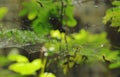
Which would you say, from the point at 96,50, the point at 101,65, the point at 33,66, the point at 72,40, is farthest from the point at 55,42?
the point at 101,65

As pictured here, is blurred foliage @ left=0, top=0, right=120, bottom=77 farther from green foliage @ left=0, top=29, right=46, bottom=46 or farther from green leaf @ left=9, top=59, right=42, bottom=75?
green leaf @ left=9, top=59, right=42, bottom=75

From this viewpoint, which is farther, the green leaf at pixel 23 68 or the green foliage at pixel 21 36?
the green foliage at pixel 21 36

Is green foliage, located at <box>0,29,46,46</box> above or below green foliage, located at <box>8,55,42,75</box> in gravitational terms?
below

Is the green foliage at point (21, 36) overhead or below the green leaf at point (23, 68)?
below

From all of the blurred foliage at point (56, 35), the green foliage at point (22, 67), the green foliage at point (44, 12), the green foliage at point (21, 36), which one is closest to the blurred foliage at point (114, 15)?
the blurred foliage at point (56, 35)

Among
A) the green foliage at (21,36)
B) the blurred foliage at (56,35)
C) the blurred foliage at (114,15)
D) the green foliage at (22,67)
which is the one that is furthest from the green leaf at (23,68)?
the blurred foliage at (114,15)

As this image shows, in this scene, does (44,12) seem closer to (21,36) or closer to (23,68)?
(21,36)

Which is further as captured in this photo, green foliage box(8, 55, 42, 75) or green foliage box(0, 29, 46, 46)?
green foliage box(0, 29, 46, 46)

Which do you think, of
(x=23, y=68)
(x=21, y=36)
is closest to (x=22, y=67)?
(x=23, y=68)

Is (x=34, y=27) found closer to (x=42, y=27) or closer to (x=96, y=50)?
(x=42, y=27)

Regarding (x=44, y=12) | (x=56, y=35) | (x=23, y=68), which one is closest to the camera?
(x=23, y=68)

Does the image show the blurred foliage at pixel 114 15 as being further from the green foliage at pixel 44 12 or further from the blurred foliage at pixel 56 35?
the green foliage at pixel 44 12

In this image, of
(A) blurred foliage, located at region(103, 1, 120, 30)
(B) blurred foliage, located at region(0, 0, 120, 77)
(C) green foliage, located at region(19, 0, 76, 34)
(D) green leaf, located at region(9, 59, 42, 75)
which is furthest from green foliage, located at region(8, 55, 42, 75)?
(A) blurred foliage, located at region(103, 1, 120, 30)

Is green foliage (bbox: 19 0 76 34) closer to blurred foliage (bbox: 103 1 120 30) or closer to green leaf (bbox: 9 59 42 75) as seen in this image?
blurred foliage (bbox: 103 1 120 30)
